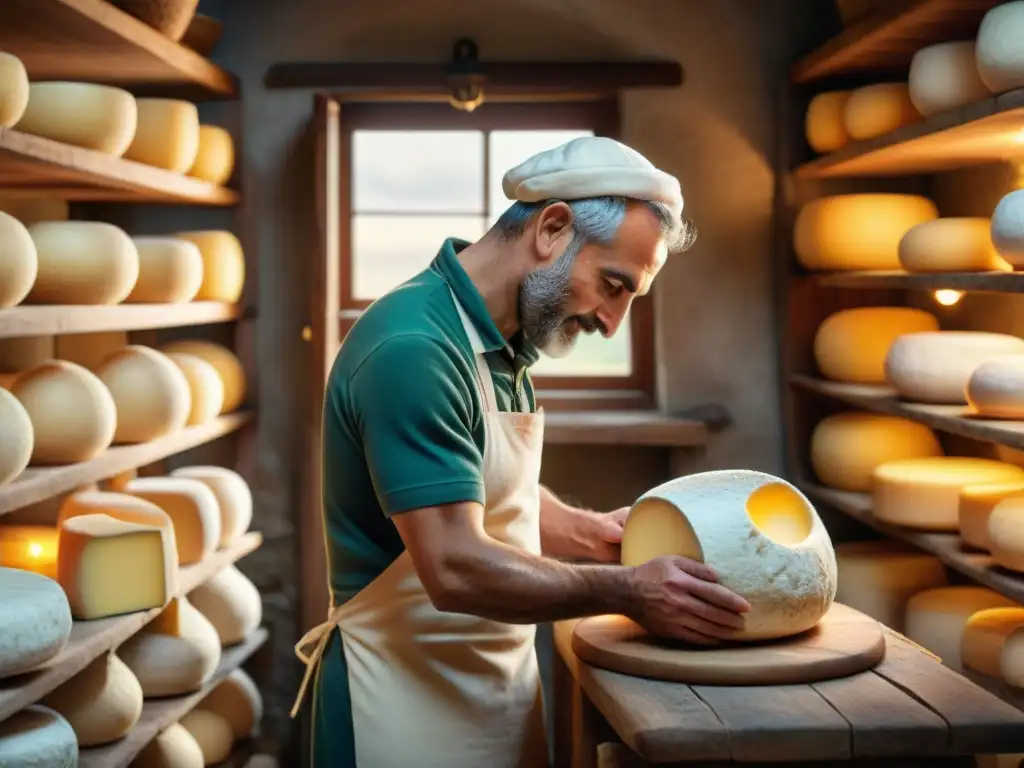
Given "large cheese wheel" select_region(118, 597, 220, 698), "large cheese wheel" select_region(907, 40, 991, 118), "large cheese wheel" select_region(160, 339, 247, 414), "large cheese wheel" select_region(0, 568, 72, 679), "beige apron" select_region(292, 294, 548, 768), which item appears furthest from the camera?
"large cheese wheel" select_region(160, 339, 247, 414)

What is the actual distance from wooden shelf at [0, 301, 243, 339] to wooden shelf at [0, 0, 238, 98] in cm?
63

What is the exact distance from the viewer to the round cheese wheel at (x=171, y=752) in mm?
3094

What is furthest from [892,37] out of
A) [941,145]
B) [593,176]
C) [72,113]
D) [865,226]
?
[72,113]

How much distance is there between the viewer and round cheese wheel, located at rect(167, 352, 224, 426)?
3516 mm

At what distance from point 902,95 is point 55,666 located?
2.47 metres

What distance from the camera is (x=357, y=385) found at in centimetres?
182

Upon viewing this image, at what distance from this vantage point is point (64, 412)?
274 centimetres

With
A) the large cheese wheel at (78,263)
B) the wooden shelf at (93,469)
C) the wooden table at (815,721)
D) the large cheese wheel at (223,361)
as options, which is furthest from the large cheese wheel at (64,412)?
the wooden table at (815,721)

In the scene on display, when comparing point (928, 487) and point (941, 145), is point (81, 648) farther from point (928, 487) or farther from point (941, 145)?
point (941, 145)

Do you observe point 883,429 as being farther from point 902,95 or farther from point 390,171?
point 390,171

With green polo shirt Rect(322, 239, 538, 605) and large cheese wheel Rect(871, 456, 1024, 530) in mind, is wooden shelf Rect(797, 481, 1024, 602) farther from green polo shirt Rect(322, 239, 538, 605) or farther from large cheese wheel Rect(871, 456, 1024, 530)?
green polo shirt Rect(322, 239, 538, 605)

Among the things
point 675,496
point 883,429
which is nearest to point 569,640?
point 675,496

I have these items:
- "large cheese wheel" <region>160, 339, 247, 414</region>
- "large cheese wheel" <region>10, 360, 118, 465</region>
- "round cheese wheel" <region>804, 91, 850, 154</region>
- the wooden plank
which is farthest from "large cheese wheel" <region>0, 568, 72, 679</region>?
"round cheese wheel" <region>804, 91, 850, 154</region>

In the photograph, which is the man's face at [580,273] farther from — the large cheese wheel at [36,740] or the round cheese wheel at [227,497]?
the round cheese wheel at [227,497]
